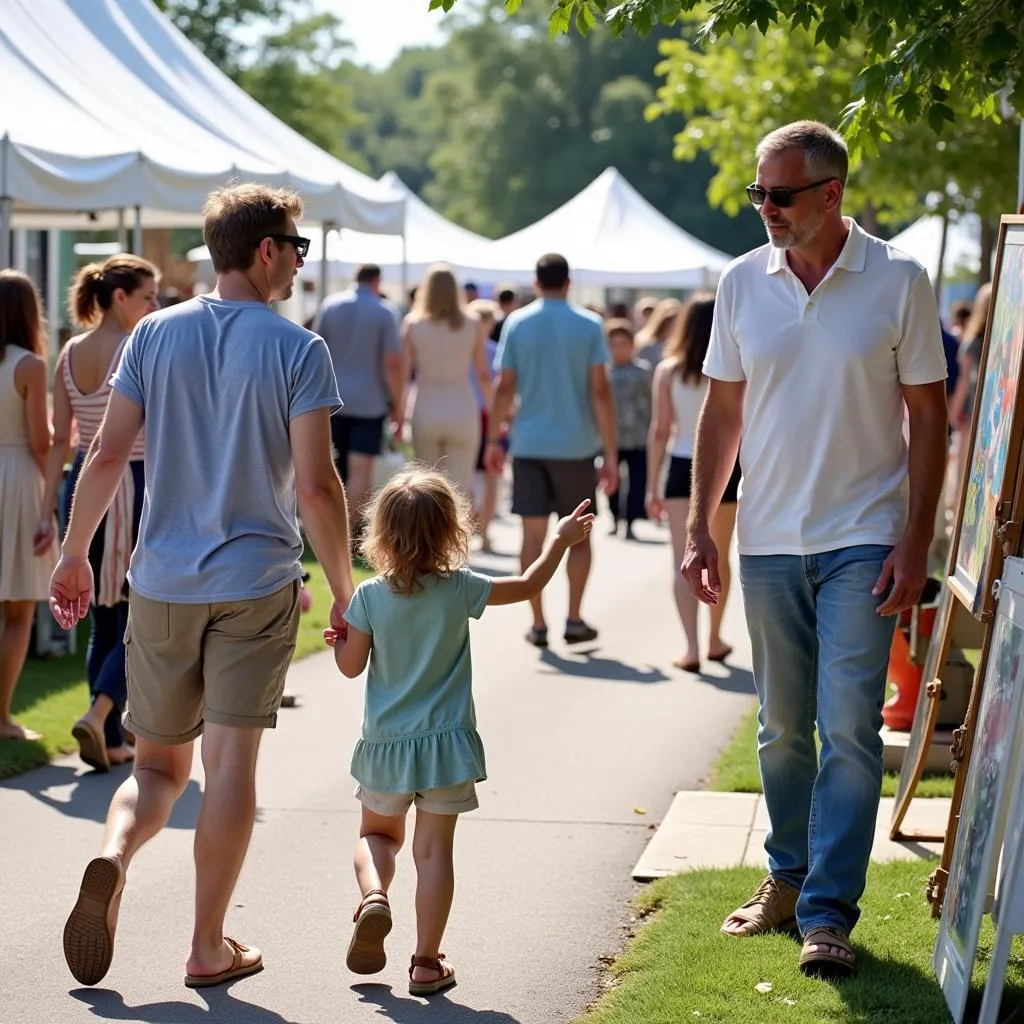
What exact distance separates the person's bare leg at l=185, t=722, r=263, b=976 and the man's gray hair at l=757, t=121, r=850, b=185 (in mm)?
2015

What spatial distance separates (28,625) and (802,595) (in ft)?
14.0

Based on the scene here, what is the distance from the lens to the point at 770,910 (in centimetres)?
506

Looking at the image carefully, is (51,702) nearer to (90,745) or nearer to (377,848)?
(90,745)

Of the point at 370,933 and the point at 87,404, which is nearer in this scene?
the point at 370,933

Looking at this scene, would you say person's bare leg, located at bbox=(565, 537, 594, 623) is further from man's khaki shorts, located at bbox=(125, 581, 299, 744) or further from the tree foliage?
man's khaki shorts, located at bbox=(125, 581, 299, 744)

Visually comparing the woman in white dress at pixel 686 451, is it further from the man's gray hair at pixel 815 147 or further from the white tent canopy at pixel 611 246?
the white tent canopy at pixel 611 246

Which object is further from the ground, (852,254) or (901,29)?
(901,29)

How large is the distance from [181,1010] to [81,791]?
255 centimetres

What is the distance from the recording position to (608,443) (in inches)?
428

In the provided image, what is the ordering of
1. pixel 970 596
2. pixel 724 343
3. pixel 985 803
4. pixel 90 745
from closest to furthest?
pixel 985 803 < pixel 970 596 < pixel 724 343 < pixel 90 745

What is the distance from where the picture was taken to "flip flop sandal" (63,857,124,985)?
4.45m

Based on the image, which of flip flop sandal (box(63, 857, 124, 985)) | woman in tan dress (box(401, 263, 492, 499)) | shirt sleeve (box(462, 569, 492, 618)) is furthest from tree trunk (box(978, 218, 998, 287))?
flip flop sandal (box(63, 857, 124, 985))

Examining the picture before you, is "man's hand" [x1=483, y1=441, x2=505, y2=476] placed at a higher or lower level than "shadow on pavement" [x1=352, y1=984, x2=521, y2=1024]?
higher

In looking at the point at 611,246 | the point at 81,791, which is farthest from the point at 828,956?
the point at 611,246
